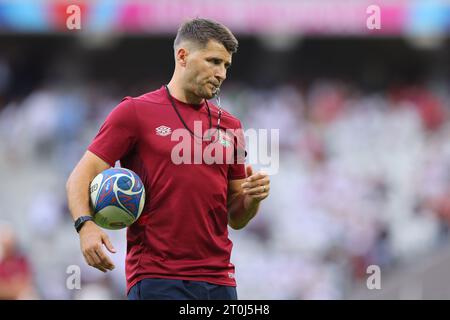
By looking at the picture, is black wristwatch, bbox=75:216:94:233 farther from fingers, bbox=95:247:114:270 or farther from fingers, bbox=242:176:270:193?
fingers, bbox=242:176:270:193

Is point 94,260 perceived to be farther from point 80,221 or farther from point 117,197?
point 117,197

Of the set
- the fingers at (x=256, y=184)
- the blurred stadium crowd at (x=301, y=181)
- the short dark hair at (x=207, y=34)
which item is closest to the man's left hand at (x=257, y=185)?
the fingers at (x=256, y=184)

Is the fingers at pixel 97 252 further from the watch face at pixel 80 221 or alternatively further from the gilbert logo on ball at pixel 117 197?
the gilbert logo on ball at pixel 117 197

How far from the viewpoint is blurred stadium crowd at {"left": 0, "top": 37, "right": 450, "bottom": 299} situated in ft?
45.7

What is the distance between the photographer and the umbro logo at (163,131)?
16.6ft

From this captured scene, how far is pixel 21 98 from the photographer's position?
18469mm

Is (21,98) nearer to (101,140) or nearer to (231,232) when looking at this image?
(231,232)

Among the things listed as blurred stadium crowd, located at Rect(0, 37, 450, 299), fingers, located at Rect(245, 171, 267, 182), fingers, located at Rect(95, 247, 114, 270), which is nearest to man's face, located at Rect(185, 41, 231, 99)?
fingers, located at Rect(245, 171, 267, 182)

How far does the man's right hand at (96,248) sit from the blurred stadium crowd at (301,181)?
7330 millimetres

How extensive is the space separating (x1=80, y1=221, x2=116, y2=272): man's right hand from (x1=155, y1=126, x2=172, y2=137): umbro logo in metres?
Result: 0.62

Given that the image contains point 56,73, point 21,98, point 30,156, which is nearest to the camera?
point 30,156

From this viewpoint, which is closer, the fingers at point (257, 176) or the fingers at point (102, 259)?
the fingers at point (102, 259)
